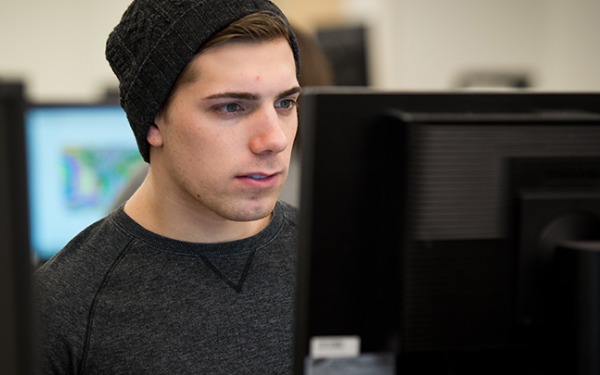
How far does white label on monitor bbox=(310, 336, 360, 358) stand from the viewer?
91cm

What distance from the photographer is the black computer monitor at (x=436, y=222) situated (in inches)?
34.8

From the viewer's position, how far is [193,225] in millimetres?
1388

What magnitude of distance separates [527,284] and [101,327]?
0.65m

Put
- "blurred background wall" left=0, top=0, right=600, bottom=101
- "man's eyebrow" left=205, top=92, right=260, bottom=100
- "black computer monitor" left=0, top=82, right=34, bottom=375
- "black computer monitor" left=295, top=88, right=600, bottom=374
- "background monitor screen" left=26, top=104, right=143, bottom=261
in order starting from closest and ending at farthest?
"black computer monitor" left=0, top=82, right=34, bottom=375
"black computer monitor" left=295, top=88, right=600, bottom=374
"man's eyebrow" left=205, top=92, right=260, bottom=100
"background monitor screen" left=26, top=104, right=143, bottom=261
"blurred background wall" left=0, top=0, right=600, bottom=101

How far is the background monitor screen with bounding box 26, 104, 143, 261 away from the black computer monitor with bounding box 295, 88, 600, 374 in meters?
1.64

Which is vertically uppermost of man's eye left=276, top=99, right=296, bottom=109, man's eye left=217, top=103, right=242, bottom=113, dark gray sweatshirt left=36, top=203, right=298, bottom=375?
man's eye left=276, top=99, right=296, bottom=109

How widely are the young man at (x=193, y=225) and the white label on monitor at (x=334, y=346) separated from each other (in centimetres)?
41

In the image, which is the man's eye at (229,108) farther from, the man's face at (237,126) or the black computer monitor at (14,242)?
the black computer monitor at (14,242)

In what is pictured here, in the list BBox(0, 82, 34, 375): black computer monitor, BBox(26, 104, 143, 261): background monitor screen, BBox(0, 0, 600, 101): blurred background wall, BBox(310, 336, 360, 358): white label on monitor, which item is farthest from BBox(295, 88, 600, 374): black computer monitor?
BBox(0, 0, 600, 101): blurred background wall


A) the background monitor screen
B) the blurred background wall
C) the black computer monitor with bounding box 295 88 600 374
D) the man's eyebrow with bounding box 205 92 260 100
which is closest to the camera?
the black computer monitor with bounding box 295 88 600 374

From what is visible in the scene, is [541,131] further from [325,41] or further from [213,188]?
[325,41]

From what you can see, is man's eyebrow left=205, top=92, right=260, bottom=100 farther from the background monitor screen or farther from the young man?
the background monitor screen

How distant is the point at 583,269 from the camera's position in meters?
0.91

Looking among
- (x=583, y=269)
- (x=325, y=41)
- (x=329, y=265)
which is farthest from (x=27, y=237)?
(x=325, y=41)
